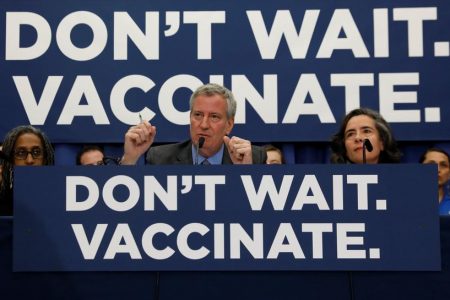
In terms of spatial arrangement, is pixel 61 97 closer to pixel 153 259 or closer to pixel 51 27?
pixel 51 27

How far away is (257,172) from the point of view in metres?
1.46

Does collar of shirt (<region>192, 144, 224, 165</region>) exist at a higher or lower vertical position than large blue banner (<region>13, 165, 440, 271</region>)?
higher

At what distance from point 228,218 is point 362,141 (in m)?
0.96

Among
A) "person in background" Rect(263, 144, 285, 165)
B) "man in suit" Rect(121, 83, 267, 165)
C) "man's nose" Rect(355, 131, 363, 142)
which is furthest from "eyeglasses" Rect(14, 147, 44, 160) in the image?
"man's nose" Rect(355, 131, 363, 142)

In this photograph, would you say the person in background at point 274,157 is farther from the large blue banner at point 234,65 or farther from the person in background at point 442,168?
the person in background at point 442,168

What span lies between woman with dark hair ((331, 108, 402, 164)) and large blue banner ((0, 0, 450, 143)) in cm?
76

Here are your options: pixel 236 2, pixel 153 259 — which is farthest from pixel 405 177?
pixel 236 2

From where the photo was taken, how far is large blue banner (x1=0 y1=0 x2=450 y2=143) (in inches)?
124

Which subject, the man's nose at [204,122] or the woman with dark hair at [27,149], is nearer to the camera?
the man's nose at [204,122]

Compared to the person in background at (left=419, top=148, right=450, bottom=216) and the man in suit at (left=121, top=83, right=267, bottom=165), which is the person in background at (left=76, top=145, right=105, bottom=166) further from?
the person in background at (left=419, top=148, right=450, bottom=216)

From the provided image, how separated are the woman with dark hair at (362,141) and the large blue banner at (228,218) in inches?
33.2

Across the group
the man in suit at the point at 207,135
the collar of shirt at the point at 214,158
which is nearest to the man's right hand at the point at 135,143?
the man in suit at the point at 207,135

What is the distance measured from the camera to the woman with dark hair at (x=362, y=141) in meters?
2.29

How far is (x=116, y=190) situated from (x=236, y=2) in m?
1.92
